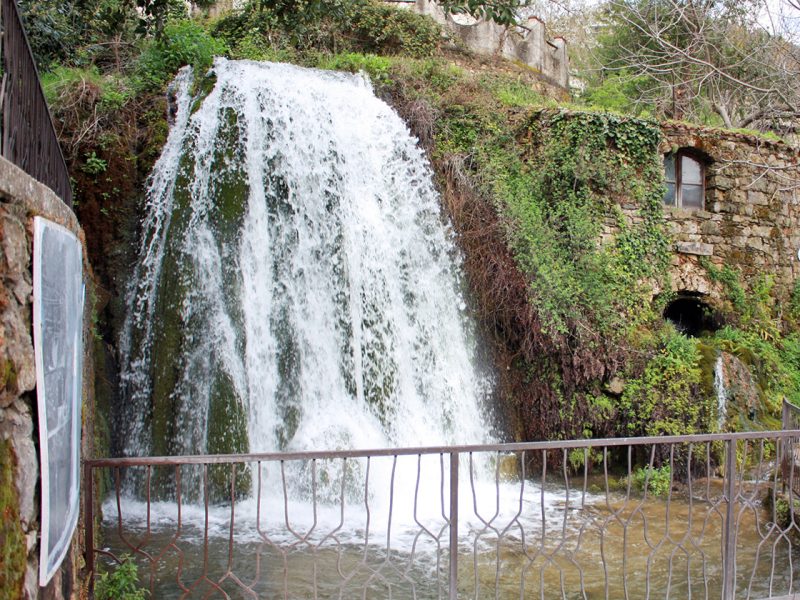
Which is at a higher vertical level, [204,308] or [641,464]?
[204,308]

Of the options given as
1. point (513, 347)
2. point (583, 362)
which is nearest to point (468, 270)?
point (513, 347)

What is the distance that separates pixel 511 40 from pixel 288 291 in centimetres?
987

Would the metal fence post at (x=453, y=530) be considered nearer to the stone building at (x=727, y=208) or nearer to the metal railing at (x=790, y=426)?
the metal railing at (x=790, y=426)

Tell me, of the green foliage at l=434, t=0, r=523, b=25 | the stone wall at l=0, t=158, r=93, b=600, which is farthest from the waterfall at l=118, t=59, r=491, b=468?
the stone wall at l=0, t=158, r=93, b=600

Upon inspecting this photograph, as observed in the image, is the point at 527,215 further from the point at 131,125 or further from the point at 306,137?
the point at 131,125

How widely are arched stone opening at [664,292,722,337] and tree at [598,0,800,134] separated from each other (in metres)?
3.24

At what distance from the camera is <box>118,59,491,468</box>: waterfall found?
7.88 m

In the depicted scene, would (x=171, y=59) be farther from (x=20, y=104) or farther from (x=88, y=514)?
(x=88, y=514)

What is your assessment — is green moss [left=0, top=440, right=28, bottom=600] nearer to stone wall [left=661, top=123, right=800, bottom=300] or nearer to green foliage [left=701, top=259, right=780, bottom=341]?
stone wall [left=661, top=123, right=800, bottom=300]

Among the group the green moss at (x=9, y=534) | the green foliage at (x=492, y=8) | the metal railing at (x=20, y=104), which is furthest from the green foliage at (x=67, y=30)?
the green moss at (x=9, y=534)

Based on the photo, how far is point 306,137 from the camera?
9367 millimetres

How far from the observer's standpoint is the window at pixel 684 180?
12.4 metres

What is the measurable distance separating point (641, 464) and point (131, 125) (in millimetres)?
7874

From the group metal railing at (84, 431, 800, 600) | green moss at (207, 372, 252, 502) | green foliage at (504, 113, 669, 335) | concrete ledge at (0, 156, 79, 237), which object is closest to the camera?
concrete ledge at (0, 156, 79, 237)
